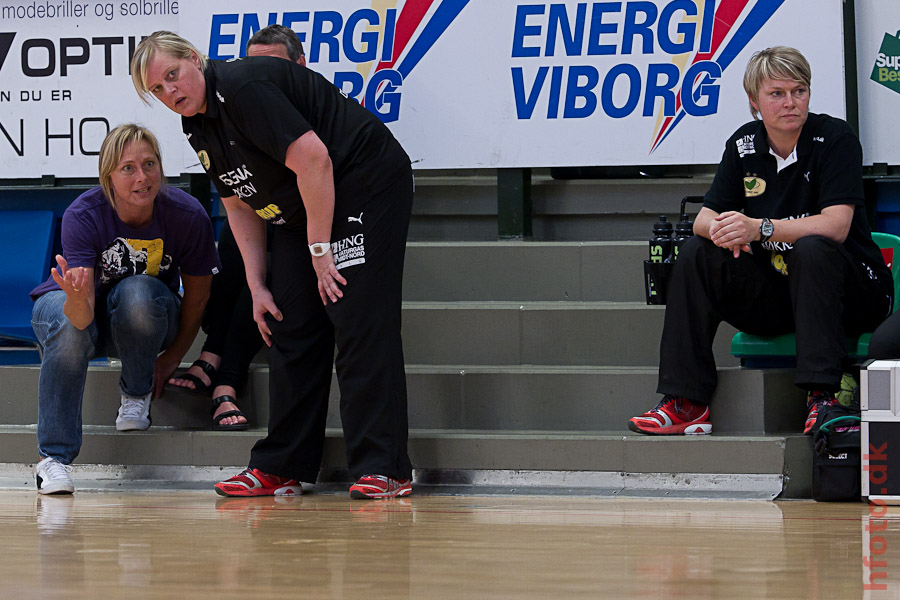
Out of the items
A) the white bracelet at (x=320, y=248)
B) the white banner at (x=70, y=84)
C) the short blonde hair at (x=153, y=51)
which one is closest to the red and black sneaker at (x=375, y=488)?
the white bracelet at (x=320, y=248)

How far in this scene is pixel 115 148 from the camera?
11.5 ft

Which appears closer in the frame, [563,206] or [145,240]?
[145,240]

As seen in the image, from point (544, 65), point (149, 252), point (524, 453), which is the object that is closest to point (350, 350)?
point (524, 453)

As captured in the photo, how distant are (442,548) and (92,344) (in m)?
1.64

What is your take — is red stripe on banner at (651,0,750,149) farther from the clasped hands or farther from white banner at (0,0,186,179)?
white banner at (0,0,186,179)

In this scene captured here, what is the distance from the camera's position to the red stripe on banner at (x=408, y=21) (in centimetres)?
432

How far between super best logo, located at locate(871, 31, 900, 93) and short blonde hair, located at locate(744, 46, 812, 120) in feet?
3.09

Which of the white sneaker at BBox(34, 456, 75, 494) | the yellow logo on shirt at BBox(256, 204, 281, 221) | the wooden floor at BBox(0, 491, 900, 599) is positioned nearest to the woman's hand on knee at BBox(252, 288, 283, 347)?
the yellow logo on shirt at BBox(256, 204, 281, 221)

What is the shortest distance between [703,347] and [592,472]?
1.50 feet

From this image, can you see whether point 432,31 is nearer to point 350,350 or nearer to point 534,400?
point 534,400

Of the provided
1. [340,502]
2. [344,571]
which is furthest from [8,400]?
[344,571]

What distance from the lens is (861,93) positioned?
13.4 ft

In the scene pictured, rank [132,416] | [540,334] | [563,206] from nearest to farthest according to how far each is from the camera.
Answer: [132,416] < [540,334] < [563,206]

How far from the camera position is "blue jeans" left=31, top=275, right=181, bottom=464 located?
134 inches
